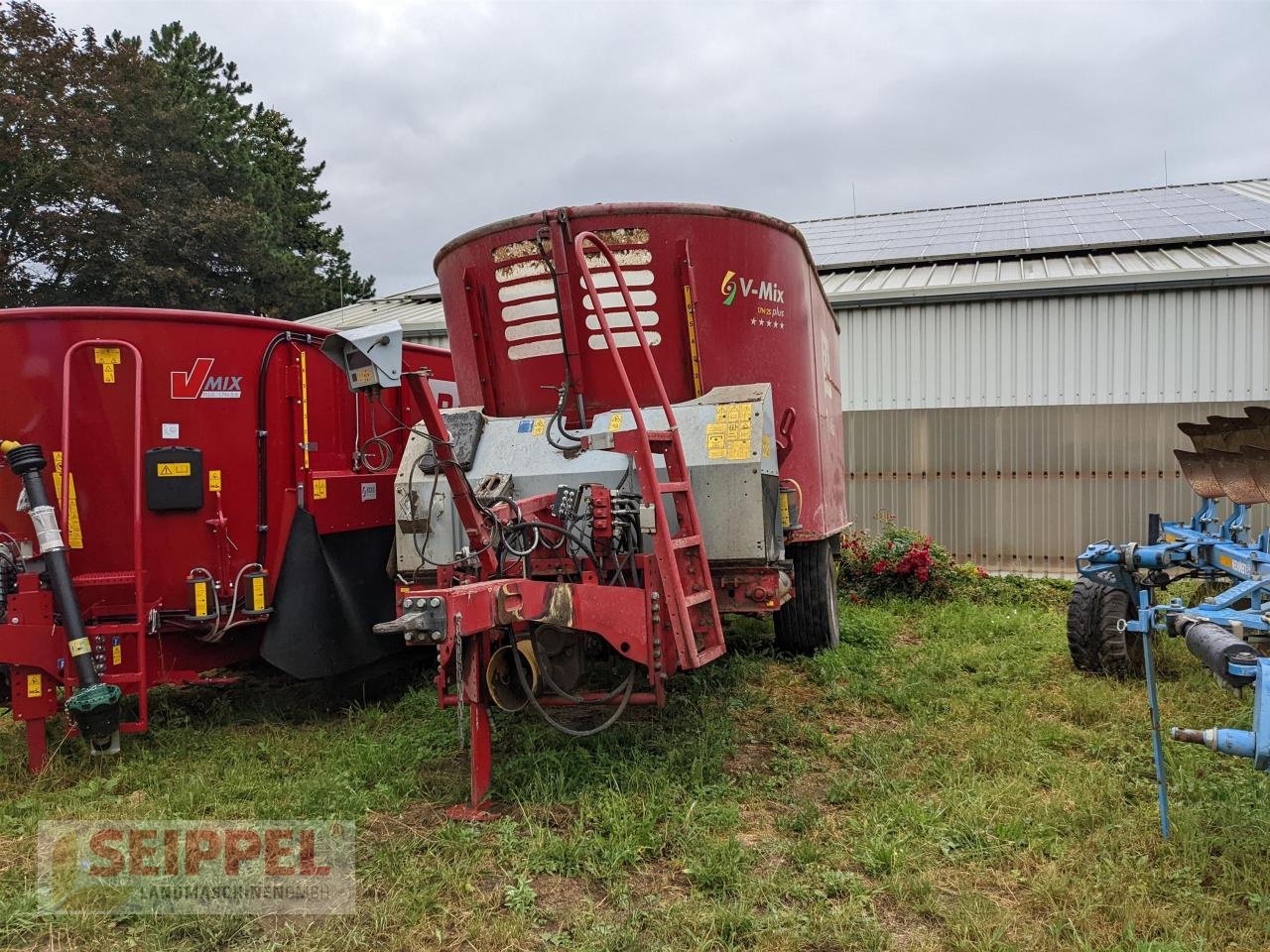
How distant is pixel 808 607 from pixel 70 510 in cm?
437

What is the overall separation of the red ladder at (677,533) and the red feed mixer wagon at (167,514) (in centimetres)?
117

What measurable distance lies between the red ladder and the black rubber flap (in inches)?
78.0

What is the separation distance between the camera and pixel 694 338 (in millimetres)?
4730

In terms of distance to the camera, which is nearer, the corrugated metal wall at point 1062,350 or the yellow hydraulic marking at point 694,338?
the yellow hydraulic marking at point 694,338

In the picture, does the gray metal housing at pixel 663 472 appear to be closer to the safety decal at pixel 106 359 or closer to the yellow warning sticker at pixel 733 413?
the yellow warning sticker at pixel 733 413

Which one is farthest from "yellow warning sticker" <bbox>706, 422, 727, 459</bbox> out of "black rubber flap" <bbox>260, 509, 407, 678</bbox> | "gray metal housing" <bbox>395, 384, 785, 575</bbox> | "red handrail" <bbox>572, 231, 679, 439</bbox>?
"black rubber flap" <bbox>260, 509, 407, 678</bbox>

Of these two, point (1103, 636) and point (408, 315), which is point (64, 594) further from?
point (408, 315)

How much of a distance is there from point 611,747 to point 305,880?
1.49 meters

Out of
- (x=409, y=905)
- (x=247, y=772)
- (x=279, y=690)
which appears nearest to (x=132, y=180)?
(x=279, y=690)

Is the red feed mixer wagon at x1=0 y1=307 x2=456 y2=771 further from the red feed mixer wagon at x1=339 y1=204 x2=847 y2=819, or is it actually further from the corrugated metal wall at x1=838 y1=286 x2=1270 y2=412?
the corrugated metal wall at x1=838 y1=286 x2=1270 y2=412

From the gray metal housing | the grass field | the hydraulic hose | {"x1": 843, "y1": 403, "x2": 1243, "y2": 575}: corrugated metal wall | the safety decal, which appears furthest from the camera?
{"x1": 843, "y1": 403, "x2": 1243, "y2": 575}: corrugated metal wall

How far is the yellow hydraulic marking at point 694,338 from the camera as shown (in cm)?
470

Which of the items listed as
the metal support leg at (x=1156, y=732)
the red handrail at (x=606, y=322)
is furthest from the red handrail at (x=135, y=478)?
the metal support leg at (x=1156, y=732)

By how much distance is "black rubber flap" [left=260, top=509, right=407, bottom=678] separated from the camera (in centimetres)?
492
